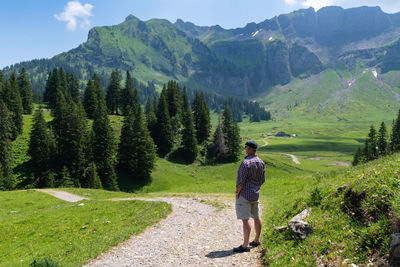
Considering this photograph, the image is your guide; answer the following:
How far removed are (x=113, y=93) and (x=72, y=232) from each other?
101782 millimetres

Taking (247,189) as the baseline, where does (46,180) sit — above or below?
below

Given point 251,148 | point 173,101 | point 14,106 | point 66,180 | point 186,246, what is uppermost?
point 173,101

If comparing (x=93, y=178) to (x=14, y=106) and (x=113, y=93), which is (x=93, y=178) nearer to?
(x=14, y=106)

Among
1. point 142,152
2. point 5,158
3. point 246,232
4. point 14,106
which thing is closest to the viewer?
point 246,232

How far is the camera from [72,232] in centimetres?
1875

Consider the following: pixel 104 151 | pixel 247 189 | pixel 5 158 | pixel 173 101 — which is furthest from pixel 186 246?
pixel 173 101

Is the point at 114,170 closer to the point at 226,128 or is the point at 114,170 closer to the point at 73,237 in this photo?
the point at 226,128

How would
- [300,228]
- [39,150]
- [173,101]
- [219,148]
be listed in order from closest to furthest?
1. [300,228]
2. [39,150]
3. [219,148]
4. [173,101]

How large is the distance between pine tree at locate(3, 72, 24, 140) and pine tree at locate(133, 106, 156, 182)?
1454 inches

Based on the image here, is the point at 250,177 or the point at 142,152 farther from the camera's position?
the point at 142,152

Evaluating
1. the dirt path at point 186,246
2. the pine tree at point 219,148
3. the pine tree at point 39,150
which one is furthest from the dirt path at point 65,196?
the pine tree at point 219,148

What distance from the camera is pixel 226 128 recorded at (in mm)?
95062

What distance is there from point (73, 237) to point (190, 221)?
7.80 m

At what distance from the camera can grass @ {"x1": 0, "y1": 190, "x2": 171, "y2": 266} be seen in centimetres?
1372
